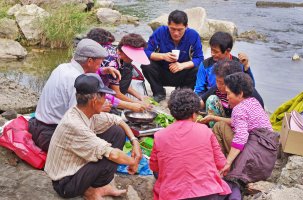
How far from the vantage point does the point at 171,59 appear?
18.5 ft

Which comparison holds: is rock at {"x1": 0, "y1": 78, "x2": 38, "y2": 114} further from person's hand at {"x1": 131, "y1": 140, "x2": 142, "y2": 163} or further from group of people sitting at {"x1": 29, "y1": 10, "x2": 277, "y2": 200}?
person's hand at {"x1": 131, "y1": 140, "x2": 142, "y2": 163}

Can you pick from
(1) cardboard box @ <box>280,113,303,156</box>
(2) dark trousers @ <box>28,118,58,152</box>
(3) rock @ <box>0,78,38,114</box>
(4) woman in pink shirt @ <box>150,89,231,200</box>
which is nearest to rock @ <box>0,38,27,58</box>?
(3) rock @ <box>0,78,38,114</box>

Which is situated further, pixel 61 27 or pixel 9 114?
pixel 61 27

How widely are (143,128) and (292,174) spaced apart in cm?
159

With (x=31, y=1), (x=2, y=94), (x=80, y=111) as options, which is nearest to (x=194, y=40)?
(x=2, y=94)

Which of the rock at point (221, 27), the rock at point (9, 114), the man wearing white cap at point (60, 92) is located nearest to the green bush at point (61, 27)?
the rock at point (221, 27)

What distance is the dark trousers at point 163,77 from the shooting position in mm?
5801

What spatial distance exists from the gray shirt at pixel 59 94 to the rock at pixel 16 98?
5.89 ft

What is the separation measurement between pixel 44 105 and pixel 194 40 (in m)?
2.81

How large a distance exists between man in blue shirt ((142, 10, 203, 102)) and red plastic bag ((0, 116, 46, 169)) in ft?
8.22

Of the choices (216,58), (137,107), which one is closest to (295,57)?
(216,58)

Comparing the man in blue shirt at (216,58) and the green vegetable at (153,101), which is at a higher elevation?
the man in blue shirt at (216,58)

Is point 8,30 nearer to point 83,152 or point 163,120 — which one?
point 163,120

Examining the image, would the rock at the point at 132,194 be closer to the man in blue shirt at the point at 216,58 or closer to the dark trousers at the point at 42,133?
the dark trousers at the point at 42,133
